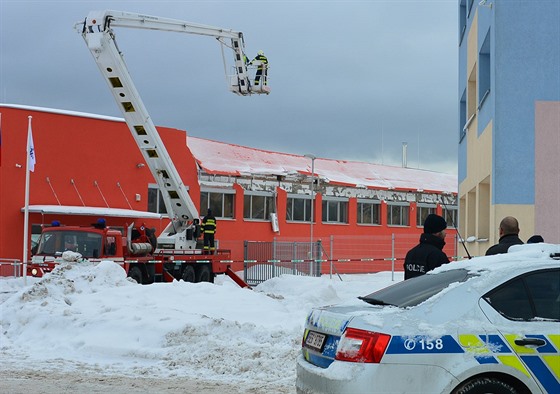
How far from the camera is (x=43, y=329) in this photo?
13.9 meters

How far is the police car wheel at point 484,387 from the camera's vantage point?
611cm

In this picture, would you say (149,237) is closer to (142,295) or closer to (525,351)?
(142,295)

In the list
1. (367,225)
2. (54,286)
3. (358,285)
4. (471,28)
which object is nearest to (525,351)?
(54,286)

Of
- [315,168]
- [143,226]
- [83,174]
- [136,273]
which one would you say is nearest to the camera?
[136,273]

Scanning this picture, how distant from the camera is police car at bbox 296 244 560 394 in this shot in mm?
6098

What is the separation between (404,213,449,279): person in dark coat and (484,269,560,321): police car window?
221 cm

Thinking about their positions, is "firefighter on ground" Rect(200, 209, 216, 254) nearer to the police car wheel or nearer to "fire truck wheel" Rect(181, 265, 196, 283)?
"fire truck wheel" Rect(181, 265, 196, 283)

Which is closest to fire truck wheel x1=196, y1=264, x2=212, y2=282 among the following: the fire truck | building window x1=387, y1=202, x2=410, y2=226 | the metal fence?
the fire truck

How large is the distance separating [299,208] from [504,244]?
112 feet

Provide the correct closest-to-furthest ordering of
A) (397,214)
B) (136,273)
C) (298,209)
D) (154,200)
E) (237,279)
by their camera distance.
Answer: (136,273)
(237,279)
(154,200)
(298,209)
(397,214)

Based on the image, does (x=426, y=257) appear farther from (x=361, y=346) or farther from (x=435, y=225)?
(x=361, y=346)

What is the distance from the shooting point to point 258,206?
4184 cm

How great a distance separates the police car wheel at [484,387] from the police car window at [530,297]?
1.72ft

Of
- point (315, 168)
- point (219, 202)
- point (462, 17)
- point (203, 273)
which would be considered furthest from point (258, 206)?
point (462, 17)
